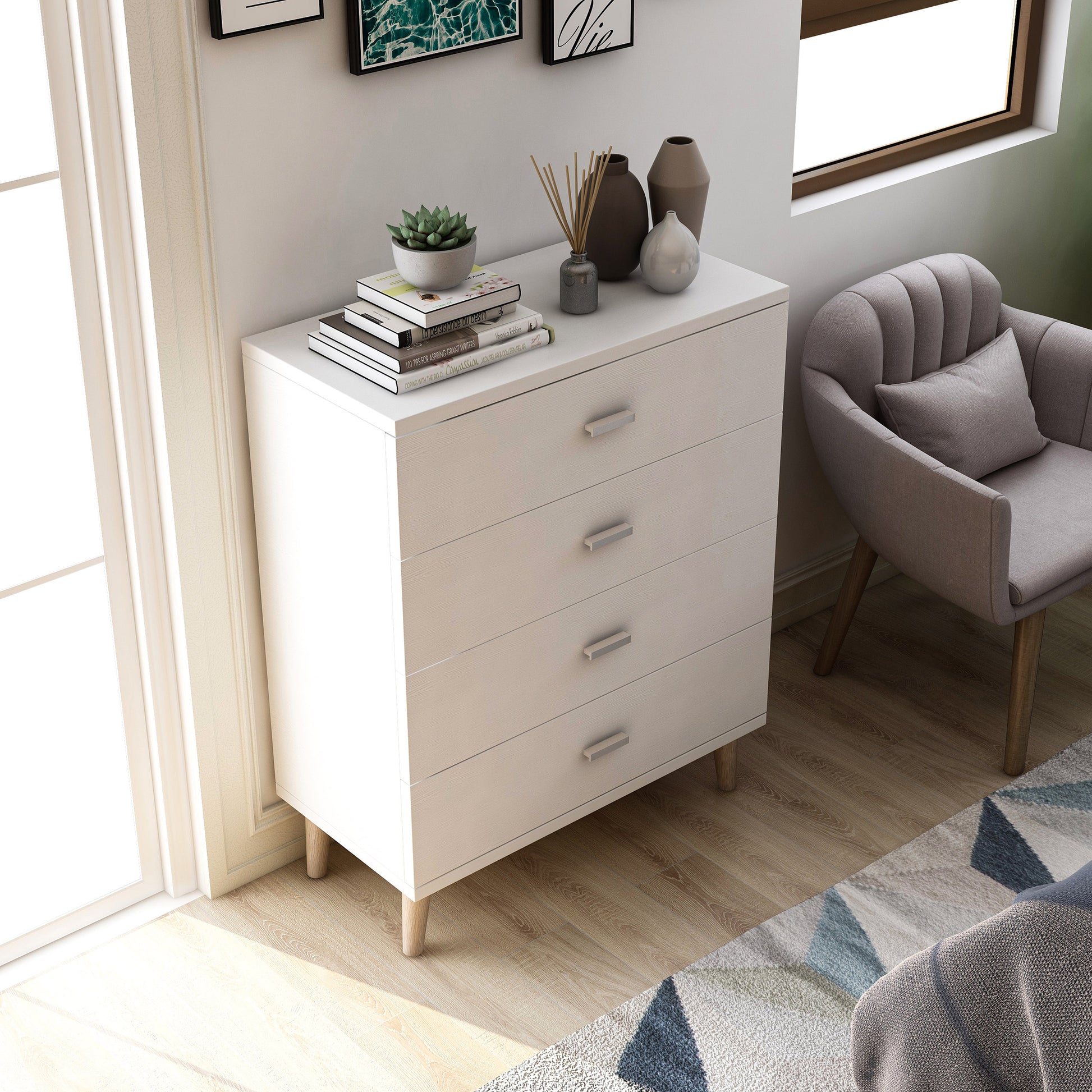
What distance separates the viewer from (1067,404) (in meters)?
3.11

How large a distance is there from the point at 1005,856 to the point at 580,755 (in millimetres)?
852

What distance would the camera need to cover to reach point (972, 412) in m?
2.93

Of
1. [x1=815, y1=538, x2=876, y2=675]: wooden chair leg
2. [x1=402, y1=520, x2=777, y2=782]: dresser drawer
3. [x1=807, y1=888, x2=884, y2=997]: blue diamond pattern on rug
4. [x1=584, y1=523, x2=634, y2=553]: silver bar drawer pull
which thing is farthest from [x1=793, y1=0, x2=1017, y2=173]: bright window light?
[x1=807, y1=888, x2=884, y2=997]: blue diamond pattern on rug

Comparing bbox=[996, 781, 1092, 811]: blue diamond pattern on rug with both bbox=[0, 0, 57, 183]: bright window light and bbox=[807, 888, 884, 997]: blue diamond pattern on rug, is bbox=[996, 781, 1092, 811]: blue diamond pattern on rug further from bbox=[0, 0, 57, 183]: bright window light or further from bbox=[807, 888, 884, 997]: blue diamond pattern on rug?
bbox=[0, 0, 57, 183]: bright window light

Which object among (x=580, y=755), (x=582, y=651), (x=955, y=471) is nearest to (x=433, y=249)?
(x=582, y=651)

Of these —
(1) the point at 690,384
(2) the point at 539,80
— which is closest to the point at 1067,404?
(1) the point at 690,384

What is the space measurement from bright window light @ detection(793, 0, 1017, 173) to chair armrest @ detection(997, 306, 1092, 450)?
0.52 metres

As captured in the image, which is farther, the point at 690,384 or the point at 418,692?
the point at 690,384

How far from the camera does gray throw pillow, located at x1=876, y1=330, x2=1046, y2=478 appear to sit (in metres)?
2.88

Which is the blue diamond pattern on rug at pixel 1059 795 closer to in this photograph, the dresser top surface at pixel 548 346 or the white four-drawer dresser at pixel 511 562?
the white four-drawer dresser at pixel 511 562

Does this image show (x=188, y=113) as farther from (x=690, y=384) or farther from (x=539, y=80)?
(x=690, y=384)

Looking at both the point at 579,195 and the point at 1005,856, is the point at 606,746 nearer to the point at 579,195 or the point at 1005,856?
the point at 1005,856

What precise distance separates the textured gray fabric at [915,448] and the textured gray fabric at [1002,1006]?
3.43ft

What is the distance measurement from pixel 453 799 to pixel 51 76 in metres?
1.23
